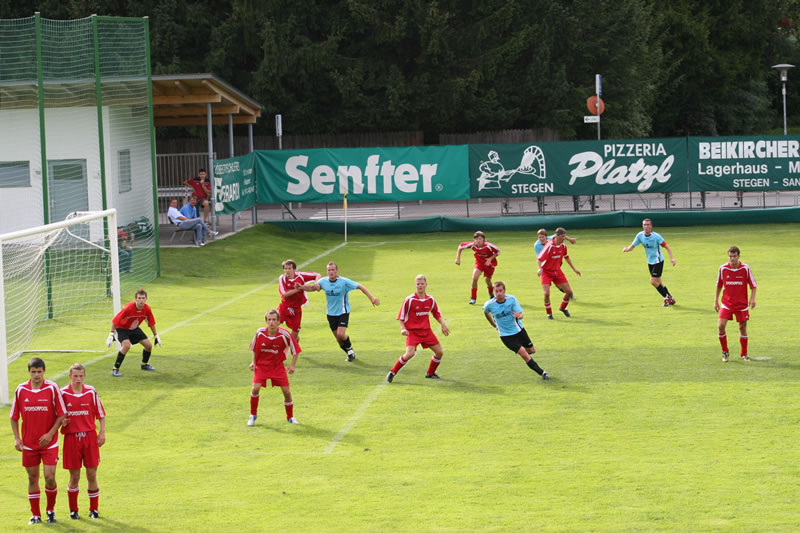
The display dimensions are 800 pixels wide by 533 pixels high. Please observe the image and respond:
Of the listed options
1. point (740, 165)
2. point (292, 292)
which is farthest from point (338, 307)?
point (740, 165)

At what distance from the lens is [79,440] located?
11273 mm

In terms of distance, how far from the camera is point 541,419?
14492mm

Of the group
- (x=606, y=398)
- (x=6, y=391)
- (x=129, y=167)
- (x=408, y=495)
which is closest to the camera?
(x=408, y=495)

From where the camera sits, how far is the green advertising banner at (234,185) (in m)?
35.3

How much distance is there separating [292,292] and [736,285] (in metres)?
7.56

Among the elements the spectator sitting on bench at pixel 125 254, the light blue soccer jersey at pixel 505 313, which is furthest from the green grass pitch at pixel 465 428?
the spectator sitting on bench at pixel 125 254

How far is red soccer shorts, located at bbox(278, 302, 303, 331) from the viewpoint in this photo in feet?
62.9

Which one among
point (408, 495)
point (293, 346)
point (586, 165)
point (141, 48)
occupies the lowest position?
point (408, 495)

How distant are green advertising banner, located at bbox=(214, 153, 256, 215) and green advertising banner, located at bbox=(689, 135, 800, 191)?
54.8 ft

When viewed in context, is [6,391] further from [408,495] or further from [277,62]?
[277,62]

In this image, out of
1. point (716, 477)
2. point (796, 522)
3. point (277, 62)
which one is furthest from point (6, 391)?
point (277, 62)

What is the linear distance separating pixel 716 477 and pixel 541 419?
319 centimetres

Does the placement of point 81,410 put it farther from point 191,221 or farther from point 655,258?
point 191,221

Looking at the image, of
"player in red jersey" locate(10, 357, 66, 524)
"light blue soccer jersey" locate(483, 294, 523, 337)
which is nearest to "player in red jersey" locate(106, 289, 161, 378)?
"light blue soccer jersey" locate(483, 294, 523, 337)
